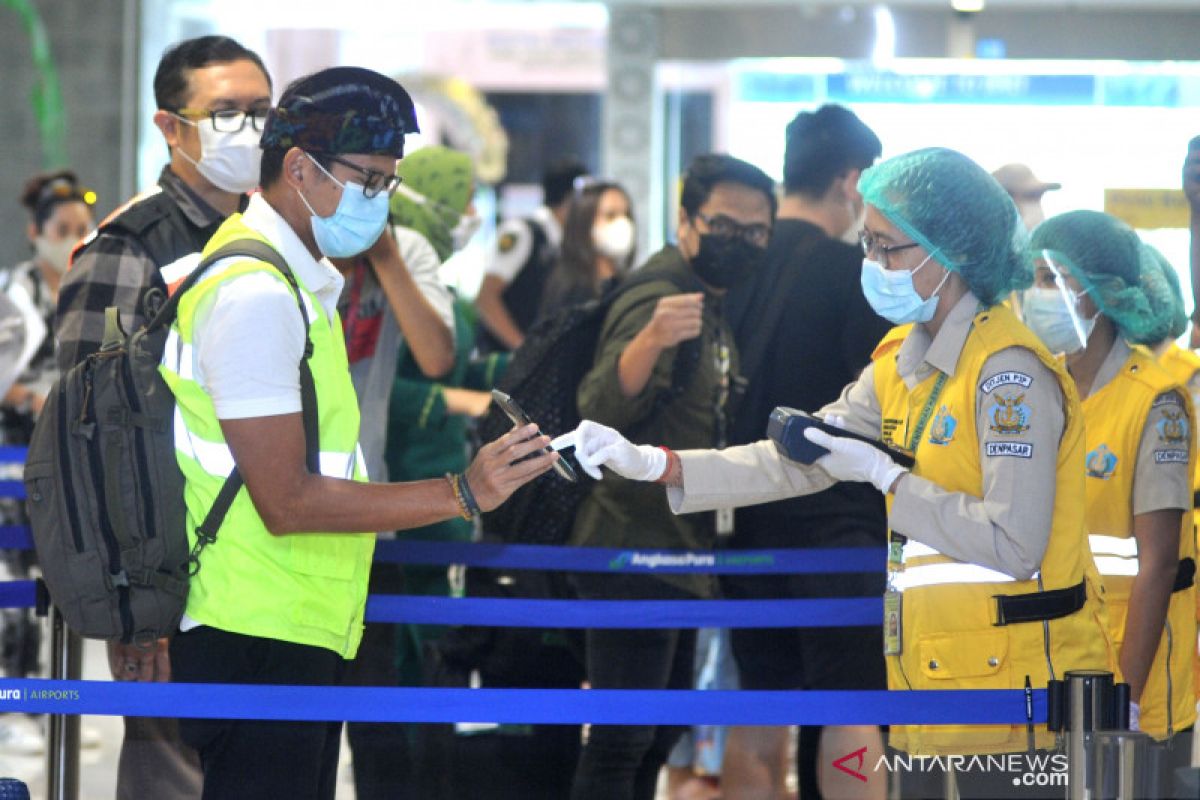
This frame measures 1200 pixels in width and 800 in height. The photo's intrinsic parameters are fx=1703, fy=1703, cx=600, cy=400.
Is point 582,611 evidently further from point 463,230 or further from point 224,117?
point 463,230

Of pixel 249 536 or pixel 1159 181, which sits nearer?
pixel 249 536

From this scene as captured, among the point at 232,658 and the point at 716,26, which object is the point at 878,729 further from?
the point at 716,26

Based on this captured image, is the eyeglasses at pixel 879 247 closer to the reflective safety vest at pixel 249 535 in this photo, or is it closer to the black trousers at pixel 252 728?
the reflective safety vest at pixel 249 535

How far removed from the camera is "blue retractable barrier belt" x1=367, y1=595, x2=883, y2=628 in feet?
11.6

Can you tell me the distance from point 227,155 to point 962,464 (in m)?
1.74

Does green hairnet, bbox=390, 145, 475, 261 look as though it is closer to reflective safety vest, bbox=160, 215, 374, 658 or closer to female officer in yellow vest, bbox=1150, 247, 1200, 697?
female officer in yellow vest, bbox=1150, 247, 1200, 697

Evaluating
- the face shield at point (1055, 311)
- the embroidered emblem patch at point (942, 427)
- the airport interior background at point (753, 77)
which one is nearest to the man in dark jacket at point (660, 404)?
the face shield at point (1055, 311)

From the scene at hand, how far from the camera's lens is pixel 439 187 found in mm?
5023

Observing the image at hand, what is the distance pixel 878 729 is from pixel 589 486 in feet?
2.98

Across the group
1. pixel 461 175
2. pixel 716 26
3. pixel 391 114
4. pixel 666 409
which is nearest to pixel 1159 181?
pixel 716 26

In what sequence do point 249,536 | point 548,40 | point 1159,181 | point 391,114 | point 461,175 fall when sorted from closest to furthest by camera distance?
point 249,536 → point 391,114 → point 461,175 → point 1159,181 → point 548,40

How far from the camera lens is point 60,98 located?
964 cm

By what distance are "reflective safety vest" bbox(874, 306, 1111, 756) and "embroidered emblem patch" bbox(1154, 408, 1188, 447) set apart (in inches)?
22.2

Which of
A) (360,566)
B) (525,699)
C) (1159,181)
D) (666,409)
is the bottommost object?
(525,699)
